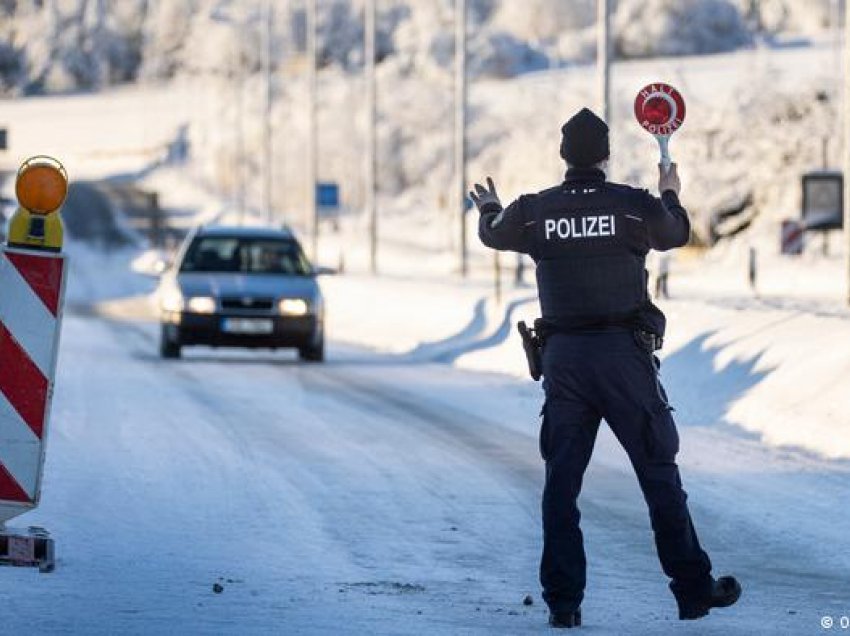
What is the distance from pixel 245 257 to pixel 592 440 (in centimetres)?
1927

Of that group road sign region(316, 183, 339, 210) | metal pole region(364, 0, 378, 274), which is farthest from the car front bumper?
road sign region(316, 183, 339, 210)

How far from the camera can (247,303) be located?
27219 mm

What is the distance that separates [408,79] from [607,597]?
137279mm

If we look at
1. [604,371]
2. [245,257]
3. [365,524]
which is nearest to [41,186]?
[604,371]

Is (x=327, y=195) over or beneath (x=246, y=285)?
over

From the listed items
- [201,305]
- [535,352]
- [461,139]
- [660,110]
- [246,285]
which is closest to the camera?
[535,352]

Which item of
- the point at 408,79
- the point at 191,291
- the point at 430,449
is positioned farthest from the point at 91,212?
the point at 430,449

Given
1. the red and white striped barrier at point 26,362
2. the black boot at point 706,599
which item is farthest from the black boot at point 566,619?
the red and white striped barrier at point 26,362

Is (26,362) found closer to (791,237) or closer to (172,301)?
(172,301)

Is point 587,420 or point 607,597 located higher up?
point 587,420

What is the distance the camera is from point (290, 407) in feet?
66.3

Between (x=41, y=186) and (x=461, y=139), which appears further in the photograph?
(x=461, y=139)

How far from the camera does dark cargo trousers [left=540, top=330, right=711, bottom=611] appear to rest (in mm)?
9180

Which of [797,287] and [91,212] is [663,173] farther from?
[91,212]
